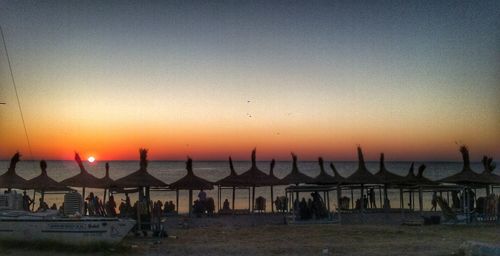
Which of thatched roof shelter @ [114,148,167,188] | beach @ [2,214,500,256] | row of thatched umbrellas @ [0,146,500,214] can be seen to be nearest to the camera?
beach @ [2,214,500,256]

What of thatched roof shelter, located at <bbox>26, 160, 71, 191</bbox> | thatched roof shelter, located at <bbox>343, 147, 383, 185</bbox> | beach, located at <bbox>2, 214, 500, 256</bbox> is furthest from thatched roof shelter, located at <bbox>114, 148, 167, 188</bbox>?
thatched roof shelter, located at <bbox>343, 147, 383, 185</bbox>

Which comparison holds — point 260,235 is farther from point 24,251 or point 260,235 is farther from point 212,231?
point 24,251

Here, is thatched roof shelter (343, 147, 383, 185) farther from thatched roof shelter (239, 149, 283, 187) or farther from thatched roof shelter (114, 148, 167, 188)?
thatched roof shelter (114, 148, 167, 188)

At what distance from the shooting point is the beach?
57.9ft

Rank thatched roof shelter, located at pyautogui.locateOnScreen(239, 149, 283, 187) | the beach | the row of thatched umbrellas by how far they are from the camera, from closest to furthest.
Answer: the beach < the row of thatched umbrellas < thatched roof shelter, located at pyautogui.locateOnScreen(239, 149, 283, 187)

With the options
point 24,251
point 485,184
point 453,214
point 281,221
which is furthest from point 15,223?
point 485,184

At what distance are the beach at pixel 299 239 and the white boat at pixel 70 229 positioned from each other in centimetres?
38

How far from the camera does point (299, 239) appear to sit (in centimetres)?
2019

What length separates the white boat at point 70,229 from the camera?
17.9 m

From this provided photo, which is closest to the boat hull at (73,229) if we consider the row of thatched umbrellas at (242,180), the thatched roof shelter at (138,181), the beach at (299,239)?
the beach at (299,239)

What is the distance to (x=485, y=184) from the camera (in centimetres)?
2708

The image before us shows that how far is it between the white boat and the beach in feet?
1.23

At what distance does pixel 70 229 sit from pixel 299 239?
288 inches

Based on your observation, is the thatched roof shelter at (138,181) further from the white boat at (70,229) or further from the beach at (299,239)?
the white boat at (70,229)
